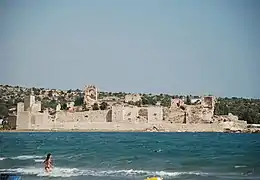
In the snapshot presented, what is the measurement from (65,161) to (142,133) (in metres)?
8.44

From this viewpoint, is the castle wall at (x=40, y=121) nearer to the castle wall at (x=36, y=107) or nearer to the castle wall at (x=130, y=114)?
the castle wall at (x=36, y=107)

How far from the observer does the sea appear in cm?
765

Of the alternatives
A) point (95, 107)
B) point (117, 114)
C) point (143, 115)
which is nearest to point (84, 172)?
point (143, 115)

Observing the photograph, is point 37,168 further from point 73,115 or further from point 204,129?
point 73,115

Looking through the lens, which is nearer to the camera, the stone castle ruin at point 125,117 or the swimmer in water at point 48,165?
the swimmer in water at point 48,165

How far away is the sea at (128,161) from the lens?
7648 millimetres

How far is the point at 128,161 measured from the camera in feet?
33.5

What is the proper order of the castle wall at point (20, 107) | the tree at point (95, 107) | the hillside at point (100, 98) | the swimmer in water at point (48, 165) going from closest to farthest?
the swimmer in water at point (48, 165), the hillside at point (100, 98), the castle wall at point (20, 107), the tree at point (95, 107)

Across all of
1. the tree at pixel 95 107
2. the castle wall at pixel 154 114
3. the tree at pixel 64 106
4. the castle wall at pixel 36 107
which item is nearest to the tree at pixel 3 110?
the castle wall at pixel 36 107

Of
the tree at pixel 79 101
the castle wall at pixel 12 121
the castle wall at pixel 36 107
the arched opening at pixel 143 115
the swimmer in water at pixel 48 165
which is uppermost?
the tree at pixel 79 101

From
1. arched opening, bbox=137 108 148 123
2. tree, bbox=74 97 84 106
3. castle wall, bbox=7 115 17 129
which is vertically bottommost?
castle wall, bbox=7 115 17 129

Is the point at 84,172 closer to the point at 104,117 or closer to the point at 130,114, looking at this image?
the point at 130,114

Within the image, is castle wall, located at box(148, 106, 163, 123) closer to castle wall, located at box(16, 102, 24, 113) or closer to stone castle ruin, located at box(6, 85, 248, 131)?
stone castle ruin, located at box(6, 85, 248, 131)

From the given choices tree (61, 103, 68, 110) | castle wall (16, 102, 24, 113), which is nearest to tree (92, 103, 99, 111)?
tree (61, 103, 68, 110)
